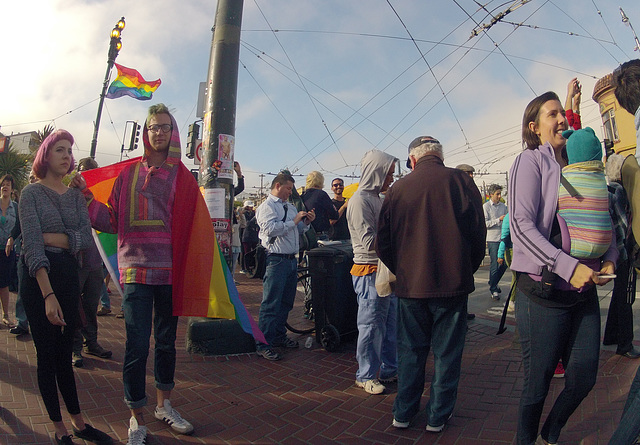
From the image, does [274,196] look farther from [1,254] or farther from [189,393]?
[1,254]

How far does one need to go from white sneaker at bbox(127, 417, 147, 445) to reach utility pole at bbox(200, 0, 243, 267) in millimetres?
2214

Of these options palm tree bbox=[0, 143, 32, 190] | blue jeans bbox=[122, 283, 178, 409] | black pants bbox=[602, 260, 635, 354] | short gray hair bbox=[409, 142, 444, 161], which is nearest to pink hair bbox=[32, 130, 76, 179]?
blue jeans bbox=[122, 283, 178, 409]

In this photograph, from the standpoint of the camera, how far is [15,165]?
1667 cm

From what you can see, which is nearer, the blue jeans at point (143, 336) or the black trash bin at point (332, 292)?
the blue jeans at point (143, 336)

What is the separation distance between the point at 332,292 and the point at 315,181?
2174 millimetres

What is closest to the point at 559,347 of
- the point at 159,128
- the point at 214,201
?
the point at 159,128

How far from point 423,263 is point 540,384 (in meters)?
0.90

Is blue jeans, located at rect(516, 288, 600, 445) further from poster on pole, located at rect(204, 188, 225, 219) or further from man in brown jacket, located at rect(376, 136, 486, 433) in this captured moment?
poster on pole, located at rect(204, 188, 225, 219)

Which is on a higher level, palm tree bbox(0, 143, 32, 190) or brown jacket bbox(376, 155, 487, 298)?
palm tree bbox(0, 143, 32, 190)

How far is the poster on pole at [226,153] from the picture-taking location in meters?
4.52

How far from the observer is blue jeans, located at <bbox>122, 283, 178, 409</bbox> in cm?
251

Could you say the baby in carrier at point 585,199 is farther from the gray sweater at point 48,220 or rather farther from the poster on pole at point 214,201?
the poster on pole at point 214,201

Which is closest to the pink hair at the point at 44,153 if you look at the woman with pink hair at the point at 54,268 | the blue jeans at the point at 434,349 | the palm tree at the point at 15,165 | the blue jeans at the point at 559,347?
the woman with pink hair at the point at 54,268

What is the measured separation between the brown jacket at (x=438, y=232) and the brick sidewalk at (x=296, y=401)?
3.22 feet
